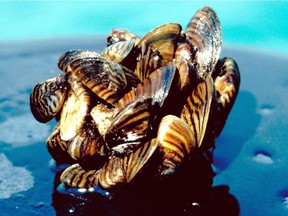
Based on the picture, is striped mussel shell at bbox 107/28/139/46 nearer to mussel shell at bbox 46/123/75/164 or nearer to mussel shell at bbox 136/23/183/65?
mussel shell at bbox 136/23/183/65

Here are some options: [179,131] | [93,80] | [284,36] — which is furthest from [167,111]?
[284,36]

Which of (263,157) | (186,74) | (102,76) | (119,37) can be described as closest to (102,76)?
(102,76)

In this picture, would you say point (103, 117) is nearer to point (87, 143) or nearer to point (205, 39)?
point (87, 143)

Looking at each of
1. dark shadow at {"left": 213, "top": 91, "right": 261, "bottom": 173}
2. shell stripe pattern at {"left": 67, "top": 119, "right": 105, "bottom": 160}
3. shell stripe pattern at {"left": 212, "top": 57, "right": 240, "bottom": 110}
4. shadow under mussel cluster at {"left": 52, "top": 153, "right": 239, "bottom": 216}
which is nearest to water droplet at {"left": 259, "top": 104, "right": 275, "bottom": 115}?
dark shadow at {"left": 213, "top": 91, "right": 261, "bottom": 173}

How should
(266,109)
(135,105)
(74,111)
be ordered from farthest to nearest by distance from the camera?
(266,109)
(74,111)
(135,105)

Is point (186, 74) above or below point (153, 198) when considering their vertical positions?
above

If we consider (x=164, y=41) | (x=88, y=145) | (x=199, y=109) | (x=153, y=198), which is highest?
(x=164, y=41)

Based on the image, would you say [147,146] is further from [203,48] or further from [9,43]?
[9,43]

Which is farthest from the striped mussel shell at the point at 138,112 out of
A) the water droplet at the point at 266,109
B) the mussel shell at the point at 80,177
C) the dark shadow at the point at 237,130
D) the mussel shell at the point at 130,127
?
the water droplet at the point at 266,109
